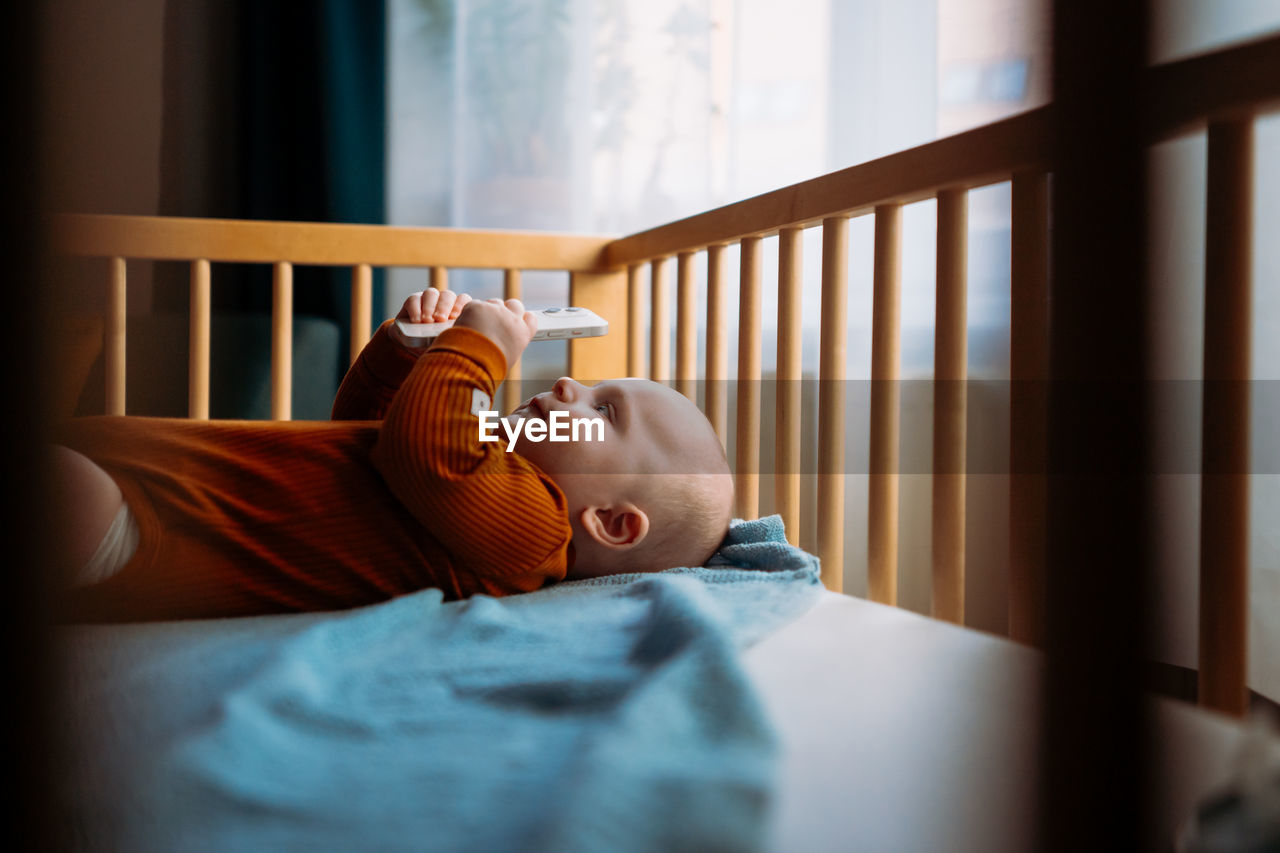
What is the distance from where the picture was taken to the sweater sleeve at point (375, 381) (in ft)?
3.20

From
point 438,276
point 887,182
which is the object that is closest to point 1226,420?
point 887,182

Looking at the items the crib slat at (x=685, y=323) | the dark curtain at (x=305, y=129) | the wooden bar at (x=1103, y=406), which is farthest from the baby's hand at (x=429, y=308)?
the wooden bar at (x=1103, y=406)

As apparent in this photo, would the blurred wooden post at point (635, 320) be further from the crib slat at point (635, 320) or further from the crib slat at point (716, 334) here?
the crib slat at point (716, 334)

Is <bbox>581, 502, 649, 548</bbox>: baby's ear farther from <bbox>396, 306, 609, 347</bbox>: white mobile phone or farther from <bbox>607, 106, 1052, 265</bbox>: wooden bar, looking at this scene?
<bbox>607, 106, 1052, 265</bbox>: wooden bar

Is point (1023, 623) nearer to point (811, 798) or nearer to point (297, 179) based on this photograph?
point (811, 798)

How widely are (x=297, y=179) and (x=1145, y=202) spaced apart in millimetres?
1707

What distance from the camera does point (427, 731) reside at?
41 cm

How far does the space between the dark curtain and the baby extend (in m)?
0.86

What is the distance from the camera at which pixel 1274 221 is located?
0.72 meters

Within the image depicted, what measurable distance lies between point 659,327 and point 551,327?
0.30 m

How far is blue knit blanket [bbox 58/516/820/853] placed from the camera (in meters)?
0.31

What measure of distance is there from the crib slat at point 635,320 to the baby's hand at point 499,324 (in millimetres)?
449
